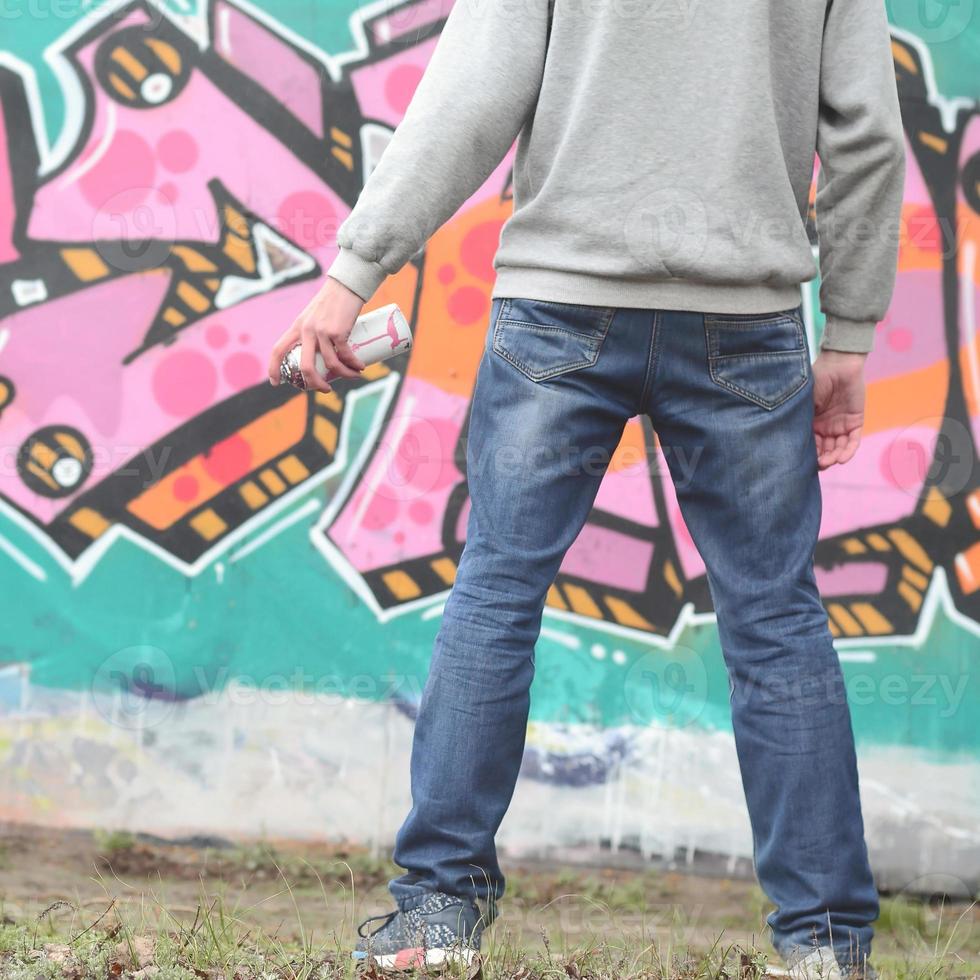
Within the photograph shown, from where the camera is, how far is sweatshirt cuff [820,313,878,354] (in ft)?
6.34

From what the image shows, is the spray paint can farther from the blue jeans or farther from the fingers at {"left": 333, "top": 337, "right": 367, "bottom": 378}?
the blue jeans

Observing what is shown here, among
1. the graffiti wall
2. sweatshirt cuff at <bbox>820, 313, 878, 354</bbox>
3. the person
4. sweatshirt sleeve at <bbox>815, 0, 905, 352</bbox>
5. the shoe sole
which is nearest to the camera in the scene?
the shoe sole

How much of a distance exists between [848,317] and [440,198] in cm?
71

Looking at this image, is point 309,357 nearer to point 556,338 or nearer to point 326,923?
point 556,338

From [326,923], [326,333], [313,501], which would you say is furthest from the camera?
[313,501]

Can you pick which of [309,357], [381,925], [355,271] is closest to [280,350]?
[309,357]

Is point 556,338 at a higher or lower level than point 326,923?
higher

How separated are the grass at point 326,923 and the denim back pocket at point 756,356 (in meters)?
0.84

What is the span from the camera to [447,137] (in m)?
1.71

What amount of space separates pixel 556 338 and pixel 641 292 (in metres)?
0.15

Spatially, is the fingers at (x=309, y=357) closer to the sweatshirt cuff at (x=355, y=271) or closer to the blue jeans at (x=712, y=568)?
the sweatshirt cuff at (x=355, y=271)

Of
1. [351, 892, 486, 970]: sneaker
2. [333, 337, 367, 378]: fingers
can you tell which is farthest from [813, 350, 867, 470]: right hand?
[351, 892, 486, 970]: sneaker

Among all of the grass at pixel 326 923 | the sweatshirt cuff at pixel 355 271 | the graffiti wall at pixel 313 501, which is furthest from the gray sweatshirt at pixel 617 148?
the graffiti wall at pixel 313 501

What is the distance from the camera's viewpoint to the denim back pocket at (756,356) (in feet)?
5.76
